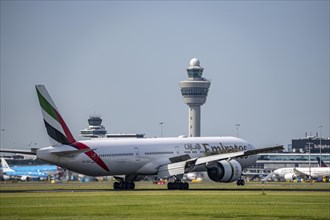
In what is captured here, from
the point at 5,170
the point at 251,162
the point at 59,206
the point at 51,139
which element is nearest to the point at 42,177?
the point at 5,170

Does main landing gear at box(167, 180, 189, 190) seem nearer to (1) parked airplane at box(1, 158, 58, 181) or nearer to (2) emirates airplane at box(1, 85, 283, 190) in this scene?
(2) emirates airplane at box(1, 85, 283, 190)

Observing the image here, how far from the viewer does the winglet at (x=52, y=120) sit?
7638cm

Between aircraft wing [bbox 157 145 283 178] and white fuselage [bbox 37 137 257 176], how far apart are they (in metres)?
1.02

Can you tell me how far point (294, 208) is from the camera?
5112 centimetres

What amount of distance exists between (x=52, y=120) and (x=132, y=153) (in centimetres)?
994

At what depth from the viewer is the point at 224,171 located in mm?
80938

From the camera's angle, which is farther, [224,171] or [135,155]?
[135,155]

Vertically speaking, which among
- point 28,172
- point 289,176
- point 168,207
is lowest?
point 168,207

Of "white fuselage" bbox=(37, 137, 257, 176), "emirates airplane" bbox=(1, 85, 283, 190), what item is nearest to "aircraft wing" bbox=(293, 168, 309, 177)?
"white fuselage" bbox=(37, 137, 257, 176)

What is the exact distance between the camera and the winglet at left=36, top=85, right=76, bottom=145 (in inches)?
3007

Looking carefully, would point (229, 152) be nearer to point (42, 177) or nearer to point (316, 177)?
point (316, 177)

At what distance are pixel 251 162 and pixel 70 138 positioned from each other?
24.3 m

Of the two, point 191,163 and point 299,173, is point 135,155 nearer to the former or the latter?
point 191,163

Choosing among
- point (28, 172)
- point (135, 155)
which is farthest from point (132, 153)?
point (28, 172)
